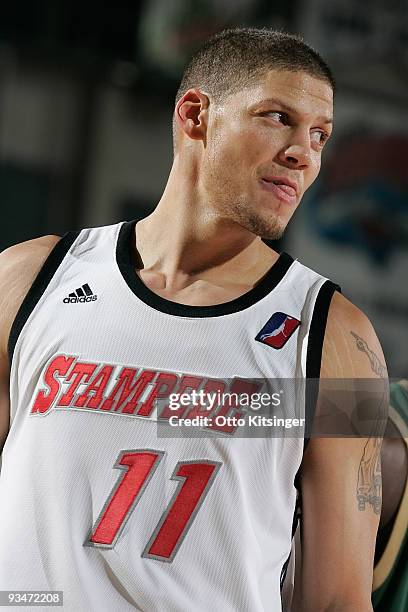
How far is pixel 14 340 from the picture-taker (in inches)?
102

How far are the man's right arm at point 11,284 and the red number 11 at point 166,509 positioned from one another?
0.38 metres

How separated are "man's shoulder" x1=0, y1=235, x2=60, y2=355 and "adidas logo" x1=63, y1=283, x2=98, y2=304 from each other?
113mm

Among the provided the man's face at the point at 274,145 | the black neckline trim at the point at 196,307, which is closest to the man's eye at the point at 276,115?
the man's face at the point at 274,145

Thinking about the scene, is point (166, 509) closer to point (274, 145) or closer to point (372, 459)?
point (372, 459)

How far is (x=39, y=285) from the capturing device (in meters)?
2.69

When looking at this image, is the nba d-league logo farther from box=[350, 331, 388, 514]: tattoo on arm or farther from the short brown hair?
the short brown hair

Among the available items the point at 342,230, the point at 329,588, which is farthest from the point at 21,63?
the point at 329,588

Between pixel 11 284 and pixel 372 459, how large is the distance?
996mm

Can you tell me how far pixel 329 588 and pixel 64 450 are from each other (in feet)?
2.26

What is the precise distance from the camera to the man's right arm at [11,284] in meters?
2.64

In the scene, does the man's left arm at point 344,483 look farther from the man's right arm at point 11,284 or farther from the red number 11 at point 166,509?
the man's right arm at point 11,284

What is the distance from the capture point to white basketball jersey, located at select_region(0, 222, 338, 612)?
7.84 ft

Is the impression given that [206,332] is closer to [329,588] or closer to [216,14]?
[329,588]

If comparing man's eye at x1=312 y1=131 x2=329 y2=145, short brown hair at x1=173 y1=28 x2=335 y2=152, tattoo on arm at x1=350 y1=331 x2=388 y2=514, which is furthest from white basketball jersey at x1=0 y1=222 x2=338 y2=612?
short brown hair at x1=173 y1=28 x2=335 y2=152
